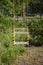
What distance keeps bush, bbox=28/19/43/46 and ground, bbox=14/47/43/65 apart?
0.60 metres

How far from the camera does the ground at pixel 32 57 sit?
6458 mm

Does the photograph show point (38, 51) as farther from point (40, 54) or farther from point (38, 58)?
point (38, 58)

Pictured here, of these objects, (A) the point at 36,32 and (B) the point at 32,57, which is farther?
(A) the point at 36,32

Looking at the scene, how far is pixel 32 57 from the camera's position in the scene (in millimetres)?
7059

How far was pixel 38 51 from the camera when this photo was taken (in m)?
7.93

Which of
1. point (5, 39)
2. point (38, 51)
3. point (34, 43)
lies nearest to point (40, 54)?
point (38, 51)

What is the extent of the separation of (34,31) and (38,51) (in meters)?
1.31

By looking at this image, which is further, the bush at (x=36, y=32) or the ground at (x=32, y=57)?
the bush at (x=36, y=32)

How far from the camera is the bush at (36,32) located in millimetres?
8906

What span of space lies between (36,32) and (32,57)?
212 cm

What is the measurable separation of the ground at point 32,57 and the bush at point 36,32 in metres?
0.60

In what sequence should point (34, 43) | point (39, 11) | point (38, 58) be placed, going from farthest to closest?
point (39, 11) < point (34, 43) < point (38, 58)

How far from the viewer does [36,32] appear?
9039 millimetres

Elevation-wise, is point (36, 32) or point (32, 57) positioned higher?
point (36, 32)
